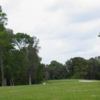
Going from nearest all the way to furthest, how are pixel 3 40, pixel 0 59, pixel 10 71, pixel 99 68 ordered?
1. pixel 3 40
2. pixel 0 59
3. pixel 10 71
4. pixel 99 68

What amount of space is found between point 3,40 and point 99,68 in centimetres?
6870

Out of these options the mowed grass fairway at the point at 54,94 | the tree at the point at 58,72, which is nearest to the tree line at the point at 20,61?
the tree at the point at 58,72

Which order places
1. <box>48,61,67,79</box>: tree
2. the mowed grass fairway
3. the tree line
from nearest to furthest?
the mowed grass fairway < the tree line < <box>48,61,67,79</box>: tree

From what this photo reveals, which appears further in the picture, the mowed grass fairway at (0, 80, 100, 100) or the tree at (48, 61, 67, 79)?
the tree at (48, 61, 67, 79)

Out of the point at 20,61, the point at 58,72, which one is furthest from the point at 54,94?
the point at 58,72

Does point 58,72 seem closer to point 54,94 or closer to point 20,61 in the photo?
point 20,61

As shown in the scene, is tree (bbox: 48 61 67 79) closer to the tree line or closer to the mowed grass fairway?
the tree line

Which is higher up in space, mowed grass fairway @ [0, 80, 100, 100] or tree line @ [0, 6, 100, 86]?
tree line @ [0, 6, 100, 86]

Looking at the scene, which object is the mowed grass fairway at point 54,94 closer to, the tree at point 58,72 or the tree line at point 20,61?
the tree line at point 20,61

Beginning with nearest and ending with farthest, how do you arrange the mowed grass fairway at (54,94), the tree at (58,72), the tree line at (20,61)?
the mowed grass fairway at (54,94)
the tree line at (20,61)
the tree at (58,72)

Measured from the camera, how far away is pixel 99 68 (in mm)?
134125

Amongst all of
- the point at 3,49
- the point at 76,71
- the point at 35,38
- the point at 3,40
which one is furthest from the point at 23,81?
the point at 76,71

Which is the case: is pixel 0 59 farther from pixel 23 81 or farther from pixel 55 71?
pixel 55 71

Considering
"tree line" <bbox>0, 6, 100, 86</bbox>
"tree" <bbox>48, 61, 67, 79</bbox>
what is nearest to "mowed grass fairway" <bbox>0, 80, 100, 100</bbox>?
"tree line" <bbox>0, 6, 100, 86</bbox>
